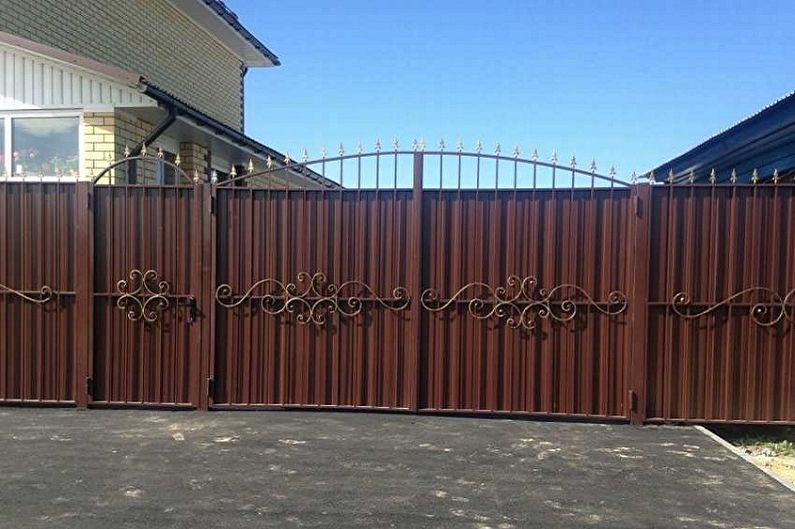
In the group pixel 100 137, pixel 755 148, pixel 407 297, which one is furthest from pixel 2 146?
pixel 755 148

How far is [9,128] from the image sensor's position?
26.2ft

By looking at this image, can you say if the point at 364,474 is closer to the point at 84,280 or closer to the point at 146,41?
the point at 84,280

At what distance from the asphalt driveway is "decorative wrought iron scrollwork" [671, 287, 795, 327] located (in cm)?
106

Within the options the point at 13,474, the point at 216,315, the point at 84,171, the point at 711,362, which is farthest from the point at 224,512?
the point at 84,171

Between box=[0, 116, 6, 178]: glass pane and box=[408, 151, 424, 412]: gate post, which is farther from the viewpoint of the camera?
box=[0, 116, 6, 178]: glass pane

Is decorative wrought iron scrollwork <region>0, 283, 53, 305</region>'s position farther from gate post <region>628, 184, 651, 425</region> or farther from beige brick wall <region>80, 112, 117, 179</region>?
gate post <region>628, 184, 651, 425</region>

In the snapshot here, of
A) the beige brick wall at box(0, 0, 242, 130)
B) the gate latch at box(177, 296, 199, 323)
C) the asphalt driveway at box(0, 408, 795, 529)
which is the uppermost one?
the beige brick wall at box(0, 0, 242, 130)

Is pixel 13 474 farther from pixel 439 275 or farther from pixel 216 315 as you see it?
pixel 439 275

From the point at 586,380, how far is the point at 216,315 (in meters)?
3.33

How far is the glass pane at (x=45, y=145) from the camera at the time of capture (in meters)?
8.00

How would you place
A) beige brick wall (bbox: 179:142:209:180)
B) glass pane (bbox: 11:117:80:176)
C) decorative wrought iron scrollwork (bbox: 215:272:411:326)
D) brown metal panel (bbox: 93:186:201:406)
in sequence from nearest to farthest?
decorative wrought iron scrollwork (bbox: 215:272:411:326), brown metal panel (bbox: 93:186:201:406), glass pane (bbox: 11:117:80:176), beige brick wall (bbox: 179:142:209:180)

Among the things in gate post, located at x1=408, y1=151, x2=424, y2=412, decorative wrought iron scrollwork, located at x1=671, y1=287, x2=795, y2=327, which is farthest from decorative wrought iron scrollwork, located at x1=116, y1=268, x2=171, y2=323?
decorative wrought iron scrollwork, located at x1=671, y1=287, x2=795, y2=327

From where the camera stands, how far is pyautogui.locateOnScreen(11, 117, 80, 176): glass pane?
315 inches

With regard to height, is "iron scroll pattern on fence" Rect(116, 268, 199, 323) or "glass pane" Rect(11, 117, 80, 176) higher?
"glass pane" Rect(11, 117, 80, 176)
